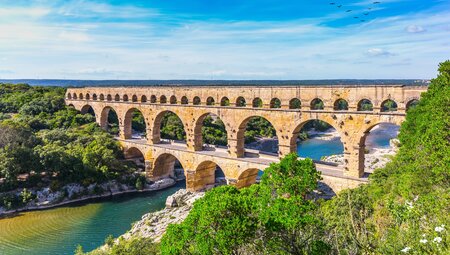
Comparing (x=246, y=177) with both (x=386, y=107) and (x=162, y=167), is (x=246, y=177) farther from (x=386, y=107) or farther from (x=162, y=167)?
(x=386, y=107)

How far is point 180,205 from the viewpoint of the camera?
25.6m

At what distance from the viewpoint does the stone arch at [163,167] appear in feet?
104

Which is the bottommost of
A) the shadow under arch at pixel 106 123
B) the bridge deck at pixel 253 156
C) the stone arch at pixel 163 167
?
the stone arch at pixel 163 167

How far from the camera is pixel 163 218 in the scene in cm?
2317

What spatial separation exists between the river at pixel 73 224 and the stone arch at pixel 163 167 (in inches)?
73.6

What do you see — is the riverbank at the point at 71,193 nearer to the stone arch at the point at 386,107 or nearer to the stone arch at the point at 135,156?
the stone arch at the point at 135,156

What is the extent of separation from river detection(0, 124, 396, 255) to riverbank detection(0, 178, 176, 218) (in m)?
0.66

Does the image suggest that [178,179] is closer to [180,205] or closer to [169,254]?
[180,205]

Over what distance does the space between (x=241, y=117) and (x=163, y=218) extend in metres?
8.21

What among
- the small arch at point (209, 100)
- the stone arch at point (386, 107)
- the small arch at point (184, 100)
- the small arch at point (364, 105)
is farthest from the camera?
the small arch at point (184, 100)

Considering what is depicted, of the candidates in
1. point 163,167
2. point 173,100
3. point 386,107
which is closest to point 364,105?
point 386,107

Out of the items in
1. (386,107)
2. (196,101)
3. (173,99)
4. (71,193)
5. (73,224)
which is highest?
(173,99)

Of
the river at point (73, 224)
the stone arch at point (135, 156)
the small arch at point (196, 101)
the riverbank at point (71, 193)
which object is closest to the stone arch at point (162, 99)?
the small arch at point (196, 101)

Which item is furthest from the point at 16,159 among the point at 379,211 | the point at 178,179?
the point at 379,211
